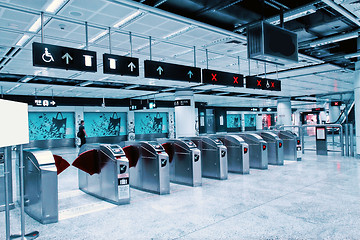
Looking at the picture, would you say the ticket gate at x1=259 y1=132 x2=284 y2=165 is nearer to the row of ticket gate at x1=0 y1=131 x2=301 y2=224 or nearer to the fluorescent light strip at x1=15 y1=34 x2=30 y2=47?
the row of ticket gate at x1=0 y1=131 x2=301 y2=224

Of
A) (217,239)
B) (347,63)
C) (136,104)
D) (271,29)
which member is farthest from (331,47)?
(136,104)

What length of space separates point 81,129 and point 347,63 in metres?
10.8

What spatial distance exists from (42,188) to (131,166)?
233cm

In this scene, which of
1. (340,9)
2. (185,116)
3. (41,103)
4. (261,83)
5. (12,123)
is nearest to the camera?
(12,123)

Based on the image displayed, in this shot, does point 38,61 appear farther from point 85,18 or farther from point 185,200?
point 185,200

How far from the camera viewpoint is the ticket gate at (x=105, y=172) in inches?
→ 188

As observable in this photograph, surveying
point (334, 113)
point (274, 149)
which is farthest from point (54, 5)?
point (334, 113)

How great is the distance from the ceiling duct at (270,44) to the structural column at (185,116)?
9215 mm

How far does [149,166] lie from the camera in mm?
5648

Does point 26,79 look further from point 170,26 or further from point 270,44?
point 270,44

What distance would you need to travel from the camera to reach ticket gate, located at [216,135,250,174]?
7184mm

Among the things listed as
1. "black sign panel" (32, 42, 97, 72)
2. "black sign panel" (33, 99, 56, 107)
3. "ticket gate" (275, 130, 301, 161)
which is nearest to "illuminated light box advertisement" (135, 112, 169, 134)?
"black sign panel" (33, 99, 56, 107)

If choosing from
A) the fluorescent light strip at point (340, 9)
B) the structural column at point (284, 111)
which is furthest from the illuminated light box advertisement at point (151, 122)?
the fluorescent light strip at point (340, 9)

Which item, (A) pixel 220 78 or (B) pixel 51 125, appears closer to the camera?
(A) pixel 220 78
